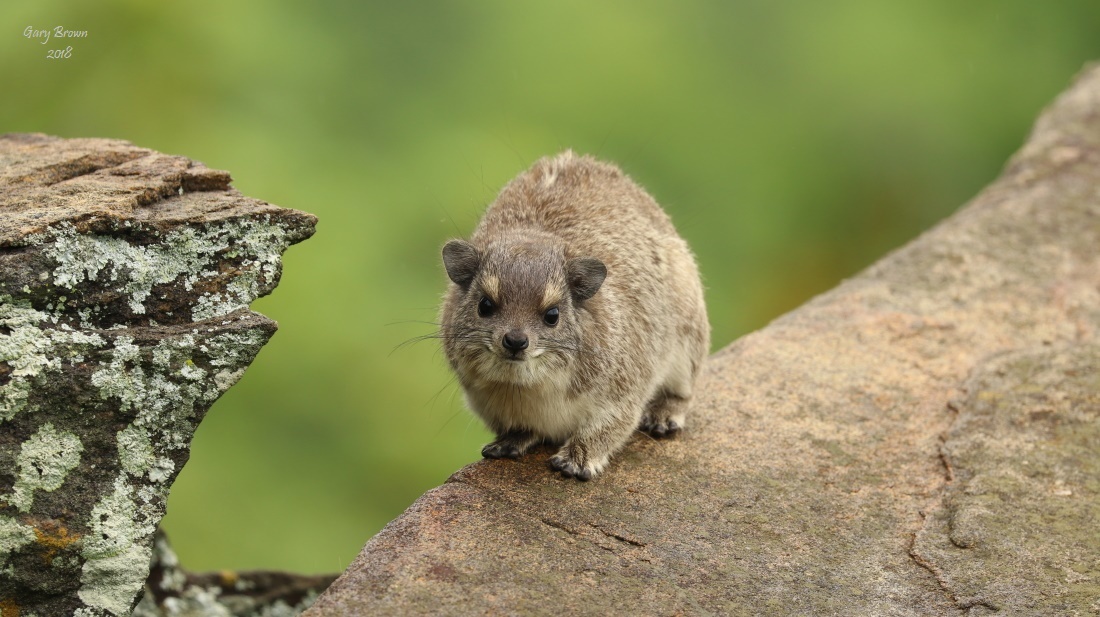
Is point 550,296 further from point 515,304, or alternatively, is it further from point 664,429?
point 664,429

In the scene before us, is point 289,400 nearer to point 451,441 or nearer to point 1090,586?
point 451,441

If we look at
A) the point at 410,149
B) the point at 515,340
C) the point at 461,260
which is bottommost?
the point at 515,340

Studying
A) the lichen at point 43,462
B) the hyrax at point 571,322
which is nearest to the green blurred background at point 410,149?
the hyrax at point 571,322

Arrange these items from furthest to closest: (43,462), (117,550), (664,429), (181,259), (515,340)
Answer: (664,429)
(515,340)
(181,259)
(117,550)
(43,462)

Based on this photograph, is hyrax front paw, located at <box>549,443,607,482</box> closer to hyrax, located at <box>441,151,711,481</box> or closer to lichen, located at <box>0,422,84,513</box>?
hyrax, located at <box>441,151,711,481</box>

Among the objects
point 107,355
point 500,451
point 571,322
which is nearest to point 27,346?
point 107,355

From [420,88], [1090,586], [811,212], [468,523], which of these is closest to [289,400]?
[420,88]

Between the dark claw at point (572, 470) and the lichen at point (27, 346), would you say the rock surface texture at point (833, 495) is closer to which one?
the dark claw at point (572, 470)
